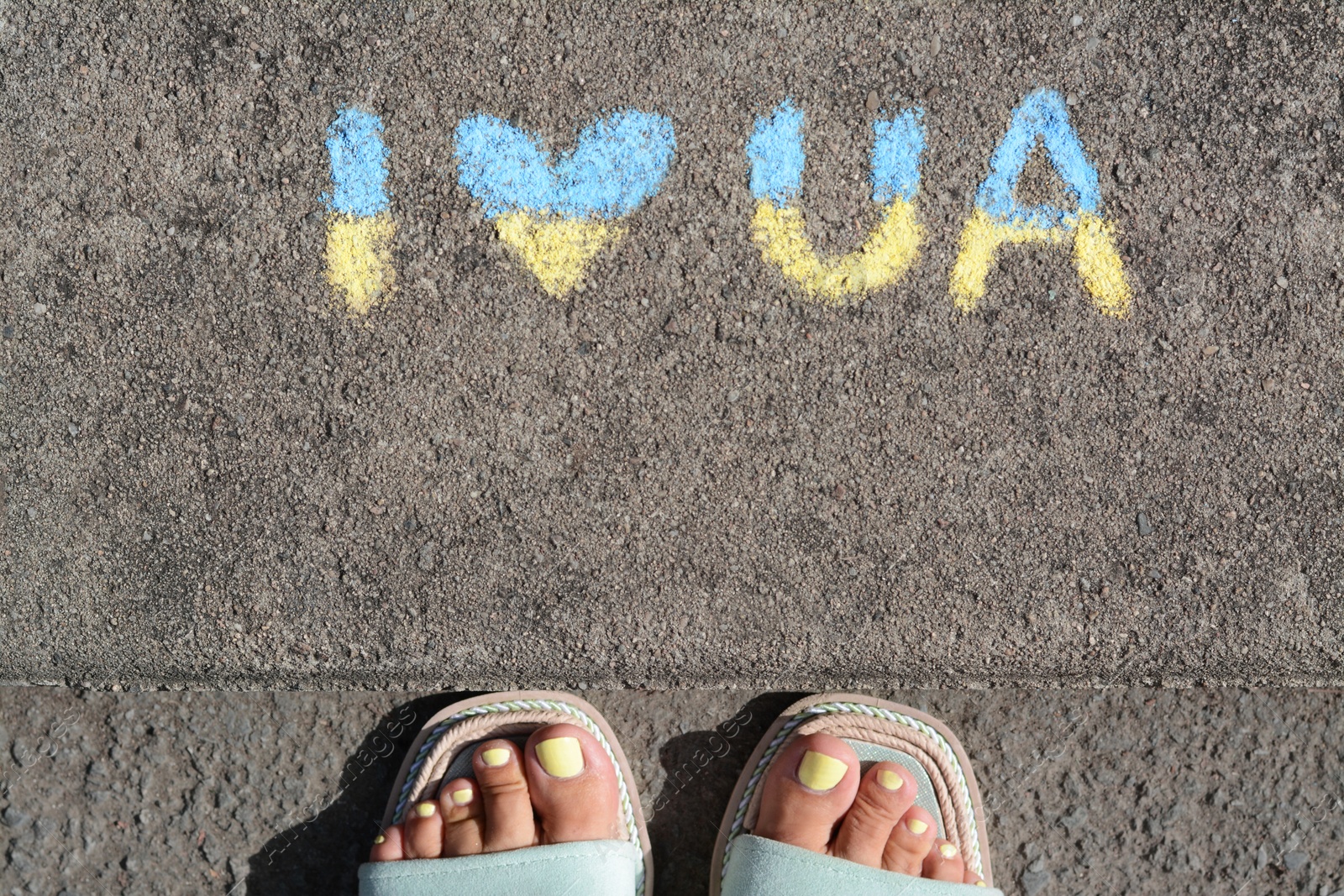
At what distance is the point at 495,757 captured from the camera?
6.08 ft

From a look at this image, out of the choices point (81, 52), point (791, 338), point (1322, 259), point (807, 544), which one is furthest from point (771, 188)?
point (81, 52)

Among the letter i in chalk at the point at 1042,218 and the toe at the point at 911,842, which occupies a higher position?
the letter i in chalk at the point at 1042,218

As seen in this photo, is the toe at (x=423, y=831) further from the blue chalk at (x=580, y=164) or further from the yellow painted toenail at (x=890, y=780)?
the blue chalk at (x=580, y=164)

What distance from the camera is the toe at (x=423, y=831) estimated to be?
1.85 metres

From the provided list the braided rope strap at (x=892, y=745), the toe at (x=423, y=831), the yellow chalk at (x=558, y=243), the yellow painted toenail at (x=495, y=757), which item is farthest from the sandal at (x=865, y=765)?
the yellow chalk at (x=558, y=243)

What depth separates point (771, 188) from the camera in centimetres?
180

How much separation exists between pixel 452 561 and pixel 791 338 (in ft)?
3.04

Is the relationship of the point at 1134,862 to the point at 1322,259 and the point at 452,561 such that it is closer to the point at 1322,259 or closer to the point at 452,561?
the point at 1322,259

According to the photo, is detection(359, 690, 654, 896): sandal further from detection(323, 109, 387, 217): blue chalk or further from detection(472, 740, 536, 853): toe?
detection(323, 109, 387, 217): blue chalk

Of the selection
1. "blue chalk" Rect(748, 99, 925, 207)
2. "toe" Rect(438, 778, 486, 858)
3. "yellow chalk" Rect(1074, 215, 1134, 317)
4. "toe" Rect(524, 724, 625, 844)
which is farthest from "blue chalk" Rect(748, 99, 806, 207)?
"toe" Rect(438, 778, 486, 858)

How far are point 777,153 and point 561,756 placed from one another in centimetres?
147

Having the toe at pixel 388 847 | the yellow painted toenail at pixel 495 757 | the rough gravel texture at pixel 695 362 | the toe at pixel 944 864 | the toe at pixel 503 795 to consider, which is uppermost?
the rough gravel texture at pixel 695 362

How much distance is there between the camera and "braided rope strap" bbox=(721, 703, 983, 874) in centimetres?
186

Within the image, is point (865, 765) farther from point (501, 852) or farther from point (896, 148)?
point (896, 148)
